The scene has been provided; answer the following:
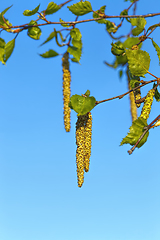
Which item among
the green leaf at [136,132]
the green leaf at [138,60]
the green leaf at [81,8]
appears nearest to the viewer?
the green leaf at [136,132]

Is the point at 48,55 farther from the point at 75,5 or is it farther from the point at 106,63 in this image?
the point at 106,63

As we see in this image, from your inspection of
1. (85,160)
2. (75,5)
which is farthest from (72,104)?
(75,5)

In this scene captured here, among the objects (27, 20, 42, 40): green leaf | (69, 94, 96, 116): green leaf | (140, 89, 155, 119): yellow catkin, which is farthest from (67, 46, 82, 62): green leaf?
(140, 89, 155, 119): yellow catkin

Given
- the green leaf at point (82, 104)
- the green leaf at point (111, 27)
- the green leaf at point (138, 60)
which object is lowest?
the green leaf at point (82, 104)

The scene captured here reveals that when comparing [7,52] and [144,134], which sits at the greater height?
[7,52]

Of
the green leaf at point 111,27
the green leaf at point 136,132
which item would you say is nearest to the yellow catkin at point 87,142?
the green leaf at point 136,132

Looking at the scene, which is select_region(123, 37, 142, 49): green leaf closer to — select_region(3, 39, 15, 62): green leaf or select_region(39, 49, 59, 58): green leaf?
select_region(39, 49, 59, 58): green leaf

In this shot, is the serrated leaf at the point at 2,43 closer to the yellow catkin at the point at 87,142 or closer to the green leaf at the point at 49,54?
the green leaf at the point at 49,54
